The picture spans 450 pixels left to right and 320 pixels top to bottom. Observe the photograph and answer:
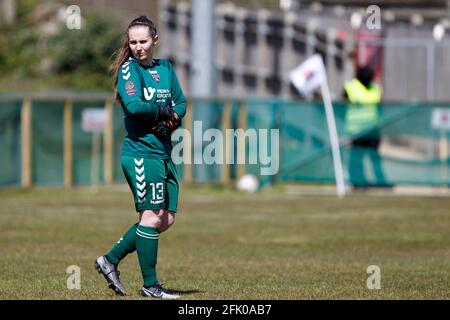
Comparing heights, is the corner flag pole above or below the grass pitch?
above

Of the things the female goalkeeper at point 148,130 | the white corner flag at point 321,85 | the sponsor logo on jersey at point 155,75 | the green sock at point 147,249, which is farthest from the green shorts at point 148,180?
the white corner flag at point 321,85

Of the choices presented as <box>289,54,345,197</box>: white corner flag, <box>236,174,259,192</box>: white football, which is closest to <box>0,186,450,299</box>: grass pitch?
<box>236,174,259,192</box>: white football

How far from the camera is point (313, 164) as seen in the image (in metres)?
24.6

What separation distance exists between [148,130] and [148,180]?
0.38 metres

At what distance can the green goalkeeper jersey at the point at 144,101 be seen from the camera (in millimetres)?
9516

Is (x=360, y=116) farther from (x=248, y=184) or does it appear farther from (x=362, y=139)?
(x=248, y=184)

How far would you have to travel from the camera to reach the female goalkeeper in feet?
31.5

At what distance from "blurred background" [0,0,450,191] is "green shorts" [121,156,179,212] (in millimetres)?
8366

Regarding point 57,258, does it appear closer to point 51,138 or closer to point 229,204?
point 229,204

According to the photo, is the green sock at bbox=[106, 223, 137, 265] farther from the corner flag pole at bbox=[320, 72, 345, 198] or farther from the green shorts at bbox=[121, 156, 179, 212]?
the corner flag pole at bbox=[320, 72, 345, 198]

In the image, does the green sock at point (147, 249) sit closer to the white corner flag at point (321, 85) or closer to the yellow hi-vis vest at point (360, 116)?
the white corner flag at point (321, 85)

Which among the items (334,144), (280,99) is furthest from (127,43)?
(280,99)
